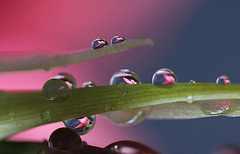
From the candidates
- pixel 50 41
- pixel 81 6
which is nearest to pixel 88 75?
pixel 50 41

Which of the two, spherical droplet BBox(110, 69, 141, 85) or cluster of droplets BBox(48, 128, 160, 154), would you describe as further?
spherical droplet BBox(110, 69, 141, 85)

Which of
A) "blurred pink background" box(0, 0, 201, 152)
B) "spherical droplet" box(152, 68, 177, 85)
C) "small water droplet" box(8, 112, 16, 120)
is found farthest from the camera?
"blurred pink background" box(0, 0, 201, 152)

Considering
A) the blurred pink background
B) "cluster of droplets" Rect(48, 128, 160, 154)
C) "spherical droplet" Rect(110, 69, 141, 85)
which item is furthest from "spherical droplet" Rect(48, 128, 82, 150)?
the blurred pink background

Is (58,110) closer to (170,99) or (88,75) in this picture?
(170,99)

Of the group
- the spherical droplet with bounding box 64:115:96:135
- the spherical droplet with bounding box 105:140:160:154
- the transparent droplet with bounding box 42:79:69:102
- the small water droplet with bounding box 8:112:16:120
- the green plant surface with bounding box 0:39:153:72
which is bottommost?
the spherical droplet with bounding box 105:140:160:154

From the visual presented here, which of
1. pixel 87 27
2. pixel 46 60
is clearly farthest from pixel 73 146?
pixel 87 27

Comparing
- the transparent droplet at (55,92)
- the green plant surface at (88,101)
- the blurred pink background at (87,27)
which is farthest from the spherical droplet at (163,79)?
the blurred pink background at (87,27)

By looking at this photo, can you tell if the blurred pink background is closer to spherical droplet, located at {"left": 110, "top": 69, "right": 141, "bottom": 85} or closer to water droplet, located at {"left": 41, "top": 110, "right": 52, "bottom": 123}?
spherical droplet, located at {"left": 110, "top": 69, "right": 141, "bottom": 85}
